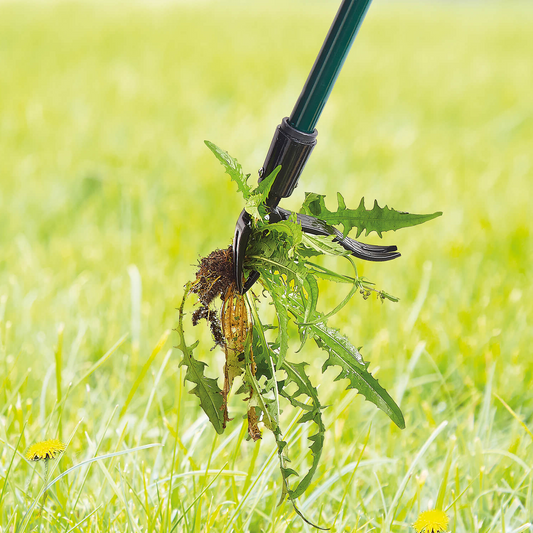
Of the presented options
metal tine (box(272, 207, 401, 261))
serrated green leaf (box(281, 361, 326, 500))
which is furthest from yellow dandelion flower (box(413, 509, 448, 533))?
metal tine (box(272, 207, 401, 261))

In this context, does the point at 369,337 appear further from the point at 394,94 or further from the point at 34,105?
the point at 394,94

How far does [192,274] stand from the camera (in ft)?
8.30

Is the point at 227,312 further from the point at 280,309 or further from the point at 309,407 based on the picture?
→ the point at 309,407

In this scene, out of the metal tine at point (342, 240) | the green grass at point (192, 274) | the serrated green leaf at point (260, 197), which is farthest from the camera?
the green grass at point (192, 274)

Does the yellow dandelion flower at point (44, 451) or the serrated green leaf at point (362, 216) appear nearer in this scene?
the serrated green leaf at point (362, 216)

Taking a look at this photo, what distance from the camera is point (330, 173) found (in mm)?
3920

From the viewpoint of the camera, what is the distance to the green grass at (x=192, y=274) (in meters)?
1.34

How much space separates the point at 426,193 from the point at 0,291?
2.62 metres

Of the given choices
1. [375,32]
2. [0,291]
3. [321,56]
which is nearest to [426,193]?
[0,291]

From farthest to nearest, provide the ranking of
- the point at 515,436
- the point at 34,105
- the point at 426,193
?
the point at 34,105
the point at 426,193
the point at 515,436

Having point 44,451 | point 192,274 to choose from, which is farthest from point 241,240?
point 192,274

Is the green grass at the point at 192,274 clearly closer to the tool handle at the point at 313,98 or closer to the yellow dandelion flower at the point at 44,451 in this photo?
the yellow dandelion flower at the point at 44,451

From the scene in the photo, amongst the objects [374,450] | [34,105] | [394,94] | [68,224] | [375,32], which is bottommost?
[374,450]

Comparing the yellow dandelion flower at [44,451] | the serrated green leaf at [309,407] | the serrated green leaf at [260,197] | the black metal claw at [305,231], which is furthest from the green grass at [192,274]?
the serrated green leaf at [260,197]
